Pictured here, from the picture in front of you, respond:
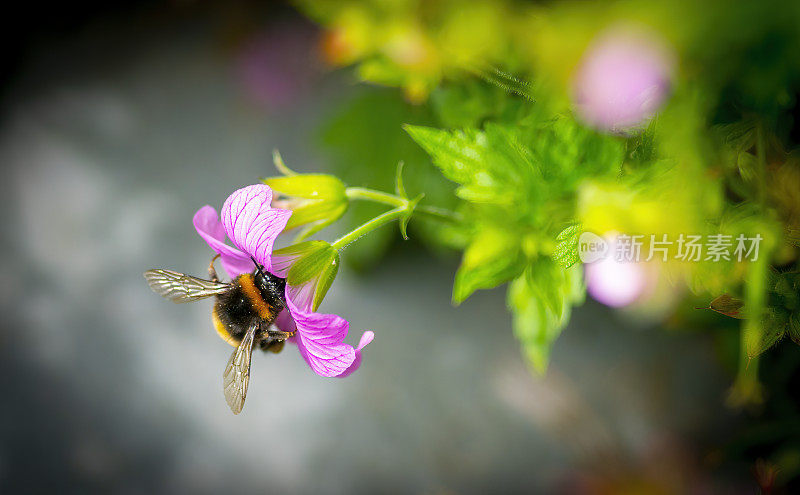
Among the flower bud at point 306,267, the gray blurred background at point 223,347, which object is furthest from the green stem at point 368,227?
the gray blurred background at point 223,347

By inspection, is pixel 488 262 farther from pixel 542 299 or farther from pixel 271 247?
pixel 271 247

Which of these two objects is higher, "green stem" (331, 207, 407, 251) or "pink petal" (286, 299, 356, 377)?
"green stem" (331, 207, 407, 251)

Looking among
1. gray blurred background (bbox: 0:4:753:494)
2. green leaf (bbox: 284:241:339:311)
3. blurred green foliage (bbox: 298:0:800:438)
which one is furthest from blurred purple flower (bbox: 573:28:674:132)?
gray blurred background (bbox: 0:4:753:494)

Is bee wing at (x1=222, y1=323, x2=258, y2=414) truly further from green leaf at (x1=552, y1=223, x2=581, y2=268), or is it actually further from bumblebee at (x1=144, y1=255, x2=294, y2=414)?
green leaf at (x1=552, y1=223, x2=581, y2=268)

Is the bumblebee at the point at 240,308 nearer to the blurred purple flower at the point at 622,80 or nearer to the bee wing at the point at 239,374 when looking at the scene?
the bee wing at the point at 239,374

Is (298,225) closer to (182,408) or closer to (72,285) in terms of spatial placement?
(182,408)
